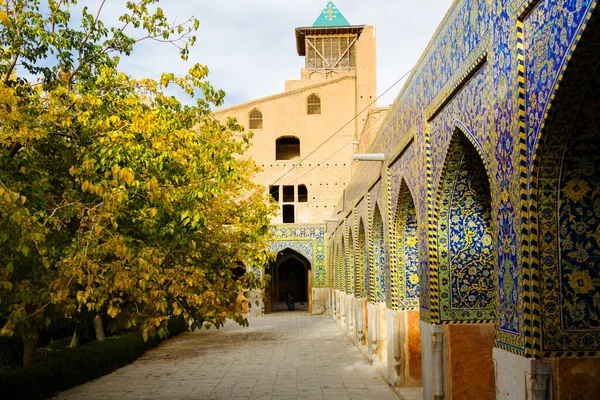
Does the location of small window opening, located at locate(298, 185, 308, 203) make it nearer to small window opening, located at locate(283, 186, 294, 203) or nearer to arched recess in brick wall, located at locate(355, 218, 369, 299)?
small window opening, located at locate(283, 186, 294, 203)

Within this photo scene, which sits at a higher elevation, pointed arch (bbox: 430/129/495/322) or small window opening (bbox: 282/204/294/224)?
small window opening (bbox: 282/204/294/224)

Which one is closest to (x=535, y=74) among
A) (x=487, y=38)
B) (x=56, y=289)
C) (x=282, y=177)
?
(x=487, y=38)

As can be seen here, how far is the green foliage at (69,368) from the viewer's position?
8.52 meters

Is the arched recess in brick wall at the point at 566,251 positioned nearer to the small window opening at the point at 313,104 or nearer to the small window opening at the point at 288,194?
the small window opening at the point at 288,194

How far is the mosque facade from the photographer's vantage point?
3768 millimetres

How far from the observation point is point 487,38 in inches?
187

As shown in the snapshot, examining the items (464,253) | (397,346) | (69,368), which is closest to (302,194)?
(69,368)

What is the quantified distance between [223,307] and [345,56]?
95.6 ft

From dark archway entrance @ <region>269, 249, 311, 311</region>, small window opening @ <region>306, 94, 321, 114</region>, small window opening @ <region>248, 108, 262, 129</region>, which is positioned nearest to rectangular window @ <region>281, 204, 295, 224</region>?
dark archway entrance @ <region>269, 249, 311, 311</region>

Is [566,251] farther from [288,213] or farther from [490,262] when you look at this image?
[288,213]

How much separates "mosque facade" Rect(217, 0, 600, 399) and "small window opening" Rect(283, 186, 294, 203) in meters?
17.1

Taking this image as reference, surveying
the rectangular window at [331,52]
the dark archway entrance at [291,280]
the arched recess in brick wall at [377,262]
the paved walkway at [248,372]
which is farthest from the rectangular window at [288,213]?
the arched recess in brick wall at [377,262]

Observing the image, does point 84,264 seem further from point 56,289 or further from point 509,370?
point 509,370

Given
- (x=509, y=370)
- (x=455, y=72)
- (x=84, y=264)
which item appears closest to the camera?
(x=509, y=370)
